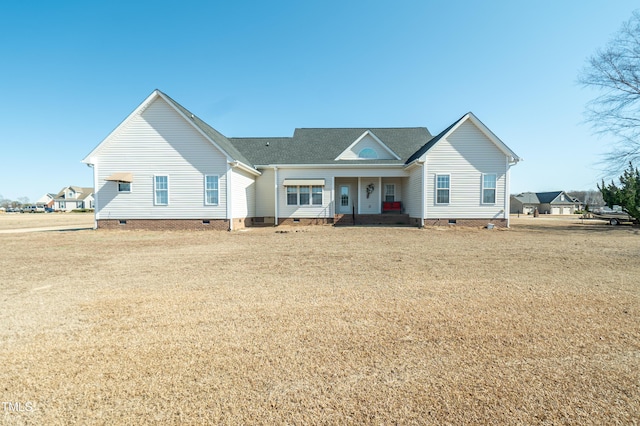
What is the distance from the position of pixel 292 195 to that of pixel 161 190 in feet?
24.4

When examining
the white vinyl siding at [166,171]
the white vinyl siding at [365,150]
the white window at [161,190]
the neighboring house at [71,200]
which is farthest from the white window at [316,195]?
the neighboring house at [71,200]

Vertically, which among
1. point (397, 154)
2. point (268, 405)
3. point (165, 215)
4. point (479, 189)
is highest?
point (397, 154)

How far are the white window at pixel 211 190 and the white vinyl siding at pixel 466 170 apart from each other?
11816mm

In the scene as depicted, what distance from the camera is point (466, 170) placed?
16203mm

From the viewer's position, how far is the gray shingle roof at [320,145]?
63.0 ft

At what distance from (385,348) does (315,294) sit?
1.90 metres

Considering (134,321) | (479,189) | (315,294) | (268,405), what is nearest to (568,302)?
(315,294)

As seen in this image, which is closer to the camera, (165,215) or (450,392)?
(450,392)

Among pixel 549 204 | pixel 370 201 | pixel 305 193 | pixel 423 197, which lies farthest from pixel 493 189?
pixel 549 204

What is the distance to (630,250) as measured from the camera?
9.09 meters

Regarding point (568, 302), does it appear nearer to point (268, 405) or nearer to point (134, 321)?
point (268, 405)

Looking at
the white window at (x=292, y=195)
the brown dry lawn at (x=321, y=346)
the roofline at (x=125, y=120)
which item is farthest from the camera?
the white window at (x=292, y=195)

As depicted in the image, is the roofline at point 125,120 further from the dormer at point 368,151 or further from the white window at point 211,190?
the dormer at point 368,151

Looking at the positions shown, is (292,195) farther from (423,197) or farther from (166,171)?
(423,197)
